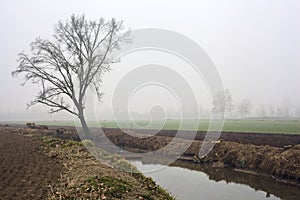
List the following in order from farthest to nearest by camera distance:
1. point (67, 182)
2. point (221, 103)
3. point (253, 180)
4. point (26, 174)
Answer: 1. point (221, 103)
2. point (253, 180)
3. point (26, 174)
4. point (67, 182)

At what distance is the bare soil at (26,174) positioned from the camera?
870cm

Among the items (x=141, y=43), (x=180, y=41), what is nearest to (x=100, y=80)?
(x=141, y=43)

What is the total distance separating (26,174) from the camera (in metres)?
11.2

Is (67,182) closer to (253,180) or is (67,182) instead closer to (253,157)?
(253,180)

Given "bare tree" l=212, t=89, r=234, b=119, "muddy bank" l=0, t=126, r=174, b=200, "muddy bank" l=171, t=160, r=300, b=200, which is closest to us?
"muddy bank" l=0, t=126, r=174, b=200

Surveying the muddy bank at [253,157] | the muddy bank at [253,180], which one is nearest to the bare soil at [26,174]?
the muddy bank at [253,180]

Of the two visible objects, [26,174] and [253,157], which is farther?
[253,157]

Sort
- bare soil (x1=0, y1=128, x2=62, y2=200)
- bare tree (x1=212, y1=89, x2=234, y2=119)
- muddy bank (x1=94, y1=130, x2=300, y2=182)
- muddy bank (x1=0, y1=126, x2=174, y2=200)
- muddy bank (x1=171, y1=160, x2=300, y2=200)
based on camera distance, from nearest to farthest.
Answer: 1. muddy bank (x1=0, y1=126, x2=174, y2=200)
2. bare soil (x1=0, y1=128, x2=62, y2=200)
3. muddy bank (x1=171, y1=160, x2=300, y2=200)
4. muddy bank (x1=94, y1=130, x2=300, y2=182)
5. bare tree (x1=212, y1=89, x2=234, y2=119)

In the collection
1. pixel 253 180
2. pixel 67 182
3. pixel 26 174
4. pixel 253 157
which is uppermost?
pixel 67 182

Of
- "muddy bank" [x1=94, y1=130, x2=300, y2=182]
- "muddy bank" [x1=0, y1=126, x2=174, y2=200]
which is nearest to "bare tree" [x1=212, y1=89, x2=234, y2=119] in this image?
"muddy bank" [x1=94, y1=130, x2=300, y2=182]

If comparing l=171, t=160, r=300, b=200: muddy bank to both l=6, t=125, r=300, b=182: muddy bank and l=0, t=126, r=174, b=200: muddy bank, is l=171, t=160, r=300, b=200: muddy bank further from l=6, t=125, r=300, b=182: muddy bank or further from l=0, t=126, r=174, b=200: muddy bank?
l=0, t=126, r=174, b=200: muddy bank

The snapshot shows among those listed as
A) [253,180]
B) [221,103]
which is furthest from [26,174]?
[221,103]

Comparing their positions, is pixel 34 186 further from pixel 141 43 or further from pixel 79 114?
pixel 79 114

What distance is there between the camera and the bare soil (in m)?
8.70
